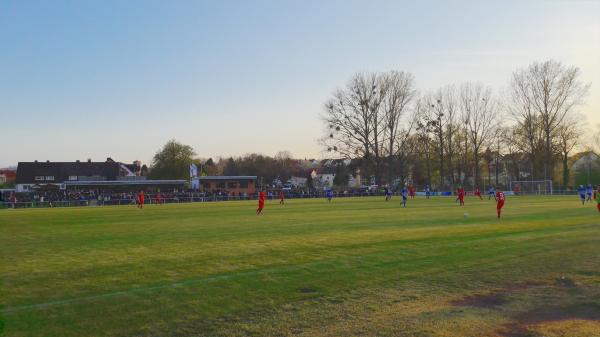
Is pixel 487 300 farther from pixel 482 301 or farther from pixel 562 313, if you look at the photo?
pixel 562 313

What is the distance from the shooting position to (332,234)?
58.1ft

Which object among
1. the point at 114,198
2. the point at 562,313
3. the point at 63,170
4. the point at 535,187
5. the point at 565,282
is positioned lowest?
the point at 562,313

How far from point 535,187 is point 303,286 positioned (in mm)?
69130

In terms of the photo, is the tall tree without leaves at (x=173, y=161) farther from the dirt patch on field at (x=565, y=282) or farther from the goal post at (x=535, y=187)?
the dirt patch on field at (x=565, y=282)

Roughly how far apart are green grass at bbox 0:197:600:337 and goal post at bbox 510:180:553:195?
190 feet

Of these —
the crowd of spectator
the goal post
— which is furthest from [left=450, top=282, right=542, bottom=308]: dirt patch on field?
the goal post

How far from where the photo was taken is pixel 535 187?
70.1 metres

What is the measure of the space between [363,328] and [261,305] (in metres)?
1.92

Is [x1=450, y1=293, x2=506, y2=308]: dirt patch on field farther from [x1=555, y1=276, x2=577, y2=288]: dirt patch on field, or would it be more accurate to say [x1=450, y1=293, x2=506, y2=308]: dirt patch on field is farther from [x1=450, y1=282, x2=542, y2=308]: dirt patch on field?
[x1=555, y1=276, x2=577, y2=288]: dirt patch on field

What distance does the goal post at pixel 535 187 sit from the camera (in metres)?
69.2

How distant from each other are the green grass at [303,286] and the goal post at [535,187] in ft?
190

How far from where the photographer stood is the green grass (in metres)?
7.19

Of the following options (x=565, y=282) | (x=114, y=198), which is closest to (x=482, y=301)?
(x=565, y=282)

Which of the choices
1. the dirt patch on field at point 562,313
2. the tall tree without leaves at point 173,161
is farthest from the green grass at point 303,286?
the tall tree without leaves at point 173,161
